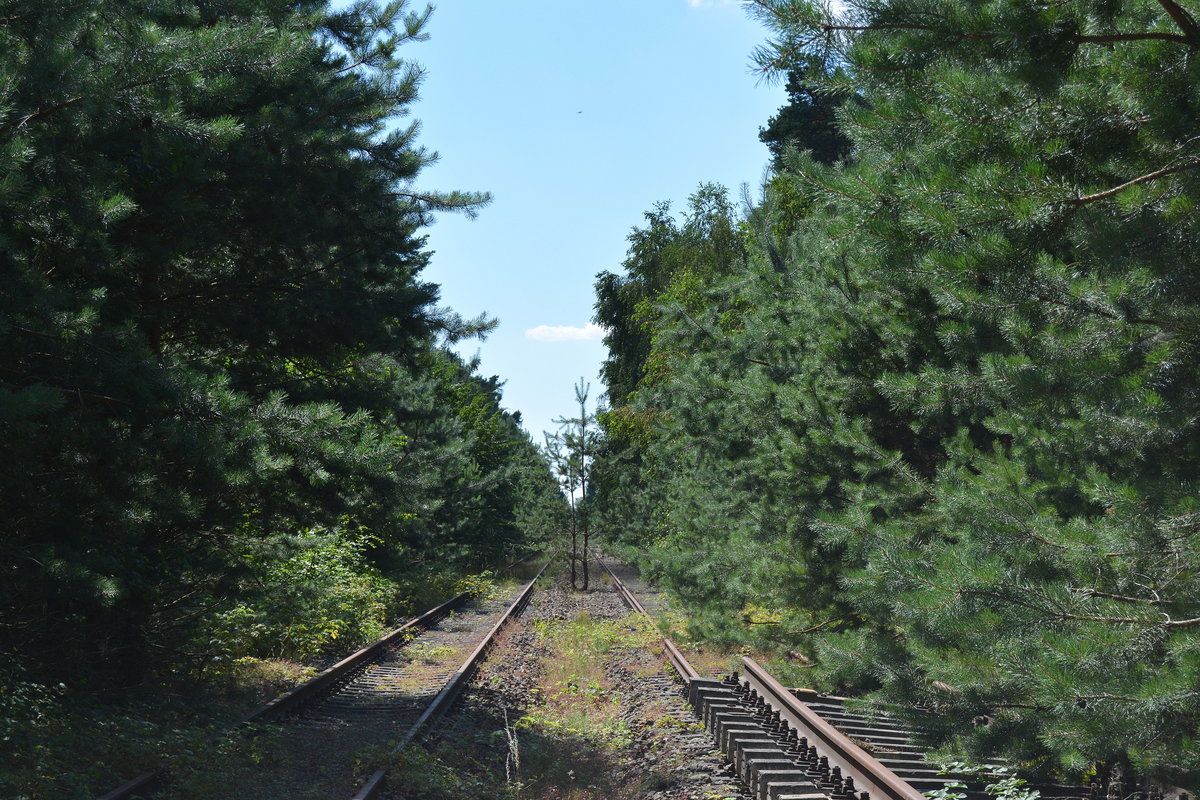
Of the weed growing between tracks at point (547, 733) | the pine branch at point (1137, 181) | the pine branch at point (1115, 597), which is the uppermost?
the pine branch at point (1137, 181)

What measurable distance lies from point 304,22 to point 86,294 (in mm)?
3785

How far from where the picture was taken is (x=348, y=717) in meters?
9.55

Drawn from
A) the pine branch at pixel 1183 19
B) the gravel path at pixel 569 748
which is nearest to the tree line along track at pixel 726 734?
the gravel path at pixel 569 748

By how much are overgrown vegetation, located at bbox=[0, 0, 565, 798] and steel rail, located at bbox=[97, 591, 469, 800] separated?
0.27m

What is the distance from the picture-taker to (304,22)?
26.0 ft

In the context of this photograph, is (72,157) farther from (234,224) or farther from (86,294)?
(234,224)

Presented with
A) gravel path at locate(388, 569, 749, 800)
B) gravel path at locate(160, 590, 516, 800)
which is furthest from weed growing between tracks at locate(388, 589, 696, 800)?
gravel path at locate(160, 590, 516, 800)

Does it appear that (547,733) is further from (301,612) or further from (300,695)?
(301,612)

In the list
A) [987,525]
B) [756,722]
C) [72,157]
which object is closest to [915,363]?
[987,525]

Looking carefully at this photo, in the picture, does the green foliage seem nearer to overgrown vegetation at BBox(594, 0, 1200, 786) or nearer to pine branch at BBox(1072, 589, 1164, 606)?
overgrown vegetation at BBox(594, 0, 1200, 786)

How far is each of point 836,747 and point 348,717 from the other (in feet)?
19.2

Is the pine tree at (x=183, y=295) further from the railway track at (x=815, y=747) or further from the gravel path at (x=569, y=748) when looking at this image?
the railway track at (x=815, y=747)

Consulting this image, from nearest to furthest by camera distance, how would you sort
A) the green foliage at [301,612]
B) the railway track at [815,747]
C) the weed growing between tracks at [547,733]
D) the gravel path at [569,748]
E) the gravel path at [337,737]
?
the railway track at [815,747], the gravel path at [337,737], the gravel path at [569,748], the weed growing between tracks at [547,733], the green foliage at [301,612]

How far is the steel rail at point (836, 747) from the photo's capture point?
17.4 feet
